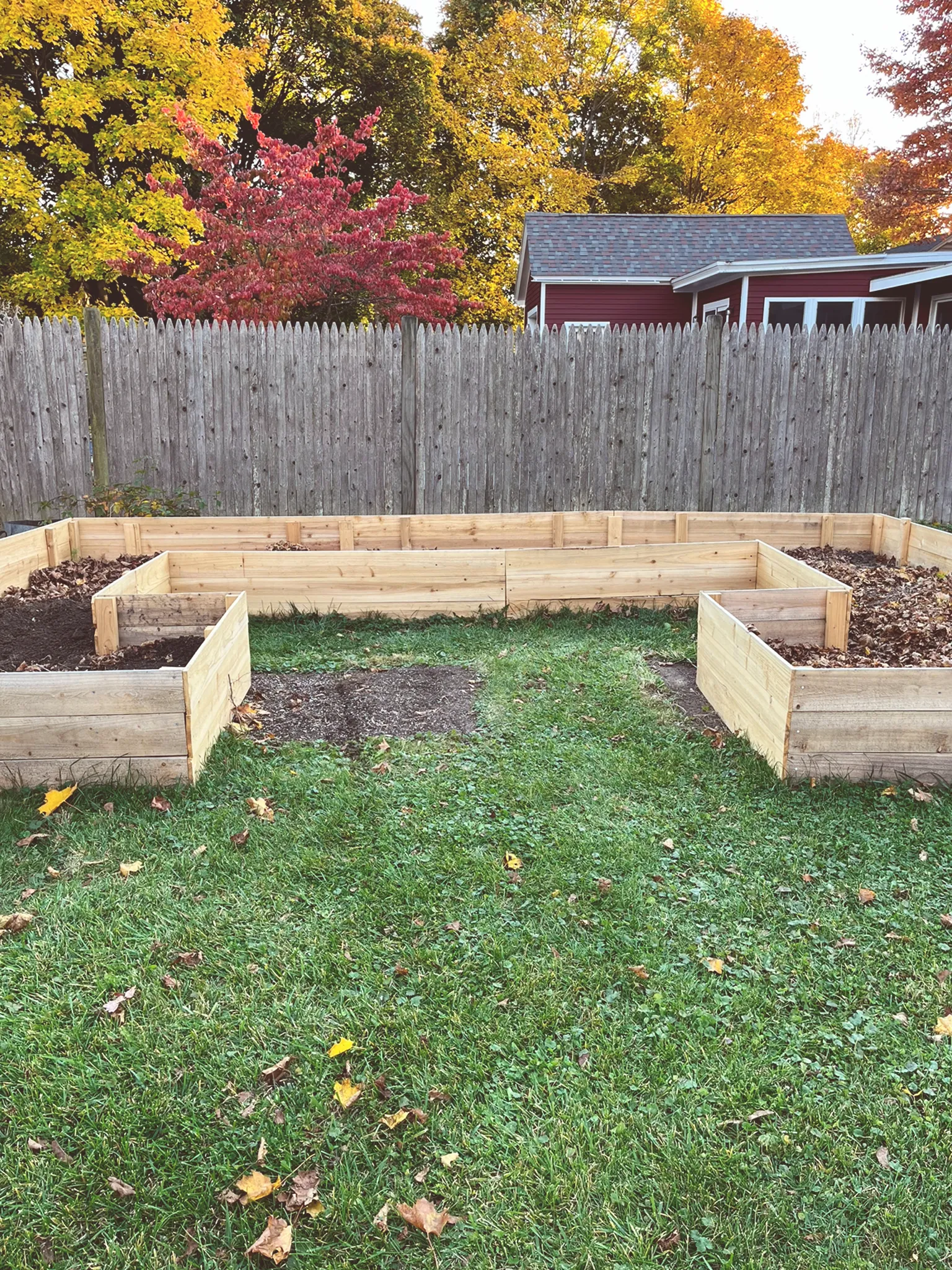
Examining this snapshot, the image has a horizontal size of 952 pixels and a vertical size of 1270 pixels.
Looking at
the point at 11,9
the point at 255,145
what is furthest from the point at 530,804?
the point at 255,145

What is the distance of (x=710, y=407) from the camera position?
382 inches

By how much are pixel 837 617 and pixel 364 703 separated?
2694mm

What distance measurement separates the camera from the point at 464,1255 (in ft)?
6.62

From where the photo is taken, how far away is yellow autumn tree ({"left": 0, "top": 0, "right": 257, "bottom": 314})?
16.2 meters

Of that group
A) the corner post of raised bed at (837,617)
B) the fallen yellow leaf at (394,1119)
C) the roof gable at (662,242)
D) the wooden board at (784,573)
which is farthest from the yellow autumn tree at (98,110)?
the fallen yellow leaf at (394,1119)

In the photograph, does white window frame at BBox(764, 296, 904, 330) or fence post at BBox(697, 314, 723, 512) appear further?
white window frame at BBox(764, 296, 904, 330)

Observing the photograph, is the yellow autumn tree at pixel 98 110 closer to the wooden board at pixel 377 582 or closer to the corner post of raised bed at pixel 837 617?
the wooden board at pixel 377 582

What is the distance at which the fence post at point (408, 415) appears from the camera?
9359mm

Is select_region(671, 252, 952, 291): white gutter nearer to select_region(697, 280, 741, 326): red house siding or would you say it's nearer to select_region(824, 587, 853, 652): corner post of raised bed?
select_region(697, 280, 741, 326): red house siding

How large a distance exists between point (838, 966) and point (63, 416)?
29.0 feet

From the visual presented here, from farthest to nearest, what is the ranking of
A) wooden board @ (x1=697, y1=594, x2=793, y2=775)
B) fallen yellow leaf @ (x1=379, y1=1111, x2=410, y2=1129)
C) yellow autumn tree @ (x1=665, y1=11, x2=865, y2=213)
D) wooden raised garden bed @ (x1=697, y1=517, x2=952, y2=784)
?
yellow autumn tree @ (x1=665, y1=11, x2=865, y2=213) < wooden board @ (x1=697, y1=594, x2=793, y2=775) < wooden raised garden bed @ (x1=697, y1=517, x2=952, y2=784) < fallen yellow leaf @ (x1=379, y1=1111, x2=410, y2=1129)

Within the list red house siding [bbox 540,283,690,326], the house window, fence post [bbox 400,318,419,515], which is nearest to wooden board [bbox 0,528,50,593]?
fence post [bbox 400,318,419,515]

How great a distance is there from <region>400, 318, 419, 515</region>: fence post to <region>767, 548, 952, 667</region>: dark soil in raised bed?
4.09m

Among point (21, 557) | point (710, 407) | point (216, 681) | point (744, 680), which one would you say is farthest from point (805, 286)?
point (216, 681)
